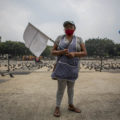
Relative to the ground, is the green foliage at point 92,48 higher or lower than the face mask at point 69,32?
higher

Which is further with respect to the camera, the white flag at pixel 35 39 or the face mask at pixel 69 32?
the white flag at pixel 35 39

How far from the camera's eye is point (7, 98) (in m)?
4.02

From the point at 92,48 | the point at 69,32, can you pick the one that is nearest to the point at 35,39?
the point at 69,32

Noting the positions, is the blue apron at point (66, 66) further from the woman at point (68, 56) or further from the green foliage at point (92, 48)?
the green foliage at point (92, 48)


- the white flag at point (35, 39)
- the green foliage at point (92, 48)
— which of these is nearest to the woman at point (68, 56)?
the white flag at point (35, 39)

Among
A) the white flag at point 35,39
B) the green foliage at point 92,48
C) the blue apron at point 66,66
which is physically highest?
the green foliage at point 92,48

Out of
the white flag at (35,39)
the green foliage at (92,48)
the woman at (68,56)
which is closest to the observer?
the woman at (68,56)

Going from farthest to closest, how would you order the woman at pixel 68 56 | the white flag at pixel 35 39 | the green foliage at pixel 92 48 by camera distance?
1. the green foliage at pixel 92 48
2. the white flag at pixel 35 39
3. the woman at pixel 68 56

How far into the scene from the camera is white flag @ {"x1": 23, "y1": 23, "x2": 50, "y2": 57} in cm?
299

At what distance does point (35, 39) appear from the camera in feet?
9.95

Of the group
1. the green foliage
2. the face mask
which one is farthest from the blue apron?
A: the green foliage

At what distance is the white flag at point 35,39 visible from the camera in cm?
299

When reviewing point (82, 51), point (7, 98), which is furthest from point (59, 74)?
point (7, 98)

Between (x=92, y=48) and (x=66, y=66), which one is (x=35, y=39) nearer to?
(x=66, y=66)
